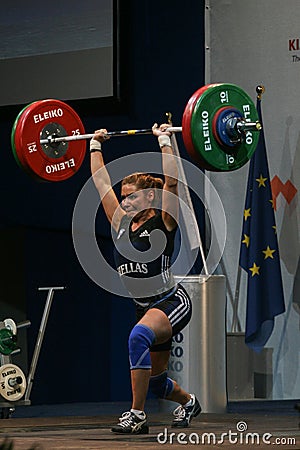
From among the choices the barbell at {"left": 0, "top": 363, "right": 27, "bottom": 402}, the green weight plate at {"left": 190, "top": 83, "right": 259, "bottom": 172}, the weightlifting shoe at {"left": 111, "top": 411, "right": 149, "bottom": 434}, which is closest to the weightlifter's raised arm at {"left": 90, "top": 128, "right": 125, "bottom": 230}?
the green weight plate at {"left": 190, "top": 83, "right": 259, "bottom": 172}

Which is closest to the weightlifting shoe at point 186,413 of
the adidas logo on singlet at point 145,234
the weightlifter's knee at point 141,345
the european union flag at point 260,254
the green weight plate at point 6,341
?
the weightlifter's knee at point 141,345

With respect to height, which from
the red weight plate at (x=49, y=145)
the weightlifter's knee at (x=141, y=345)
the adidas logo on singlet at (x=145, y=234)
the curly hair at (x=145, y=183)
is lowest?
the weightlifter's knee at (x=141, y=345)

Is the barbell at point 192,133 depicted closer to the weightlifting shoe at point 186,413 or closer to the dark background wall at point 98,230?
the weightlifting shoe at point 186,413

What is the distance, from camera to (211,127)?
15.2 feet

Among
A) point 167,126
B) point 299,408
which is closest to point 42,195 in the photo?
point 167,126

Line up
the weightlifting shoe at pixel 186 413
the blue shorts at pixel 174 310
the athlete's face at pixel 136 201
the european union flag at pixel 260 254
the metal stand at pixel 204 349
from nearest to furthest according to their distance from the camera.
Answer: the blue shorts at pixel 174 310
the athlete's face at pixel 136 201
the weightlifting shoe at pixel 186 413
the metal stand at pixel 204 349
the european union flag at pixel 260 254

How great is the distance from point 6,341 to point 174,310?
4.70 ft

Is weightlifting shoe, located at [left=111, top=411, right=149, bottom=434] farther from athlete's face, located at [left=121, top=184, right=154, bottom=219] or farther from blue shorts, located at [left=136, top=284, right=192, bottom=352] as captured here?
athlete's face, located at [left=121, top=184, right=154, bottom=219]

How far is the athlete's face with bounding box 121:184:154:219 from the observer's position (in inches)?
183

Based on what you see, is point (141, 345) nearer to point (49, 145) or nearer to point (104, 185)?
point (104, 185)

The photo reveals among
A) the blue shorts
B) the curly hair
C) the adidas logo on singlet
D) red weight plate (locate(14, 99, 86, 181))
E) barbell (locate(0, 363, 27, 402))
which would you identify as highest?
red weight plate (locate(14, 99, 86, 181))

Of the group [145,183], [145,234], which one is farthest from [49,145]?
[145,234]

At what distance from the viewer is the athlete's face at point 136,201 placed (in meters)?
4.64

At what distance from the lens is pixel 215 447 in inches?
157
